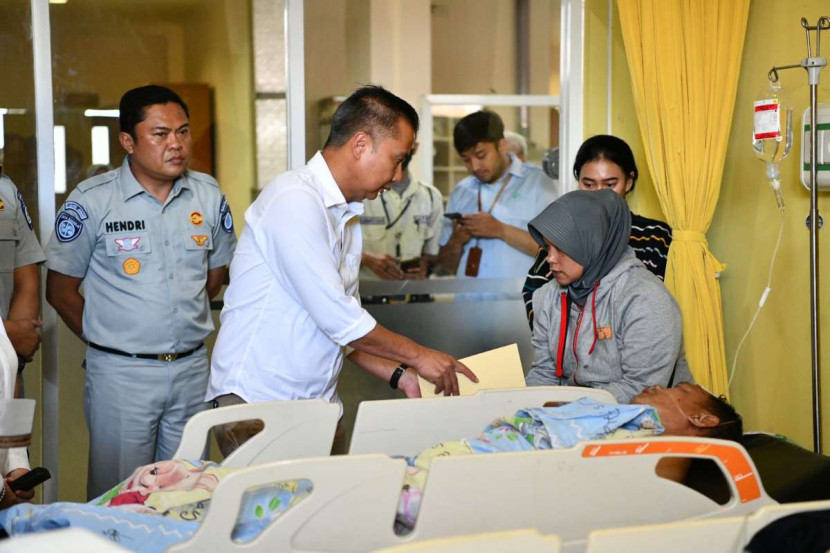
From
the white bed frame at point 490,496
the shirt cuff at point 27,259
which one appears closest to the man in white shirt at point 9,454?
the white bed frame at point 490,496

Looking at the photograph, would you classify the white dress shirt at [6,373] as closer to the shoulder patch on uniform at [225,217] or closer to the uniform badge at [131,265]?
the uniform badge at [131,265]

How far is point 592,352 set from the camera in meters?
2.71

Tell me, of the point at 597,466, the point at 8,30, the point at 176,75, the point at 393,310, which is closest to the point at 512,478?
the point at 597,466

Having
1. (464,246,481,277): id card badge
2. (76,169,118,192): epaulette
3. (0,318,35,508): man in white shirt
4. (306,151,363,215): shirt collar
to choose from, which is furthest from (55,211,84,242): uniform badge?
(464,246,481,277): id card badge

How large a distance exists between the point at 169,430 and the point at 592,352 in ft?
5.10

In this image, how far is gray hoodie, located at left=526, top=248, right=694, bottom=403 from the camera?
2.59 metres

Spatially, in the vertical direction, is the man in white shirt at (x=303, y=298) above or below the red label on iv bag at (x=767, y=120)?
below

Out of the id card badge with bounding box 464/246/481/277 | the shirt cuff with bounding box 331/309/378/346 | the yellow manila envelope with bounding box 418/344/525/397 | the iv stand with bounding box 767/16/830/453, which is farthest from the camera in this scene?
the id card badge with bounding box 464/246/481/277

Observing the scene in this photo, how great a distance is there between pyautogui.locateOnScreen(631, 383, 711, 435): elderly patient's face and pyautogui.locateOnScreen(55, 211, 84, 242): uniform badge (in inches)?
77.7

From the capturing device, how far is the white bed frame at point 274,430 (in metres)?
2.32

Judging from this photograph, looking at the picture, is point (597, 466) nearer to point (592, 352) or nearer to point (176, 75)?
point (592, 352)

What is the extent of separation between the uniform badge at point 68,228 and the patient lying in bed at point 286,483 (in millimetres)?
1361

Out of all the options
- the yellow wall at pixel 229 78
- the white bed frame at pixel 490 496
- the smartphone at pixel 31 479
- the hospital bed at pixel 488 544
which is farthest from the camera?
the yellow wall at pixel 229 78

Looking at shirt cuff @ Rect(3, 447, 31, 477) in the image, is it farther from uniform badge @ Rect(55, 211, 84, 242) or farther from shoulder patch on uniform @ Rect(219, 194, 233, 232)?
shoulder patch on uniform @ Rect(219, 194, 233, 232)
